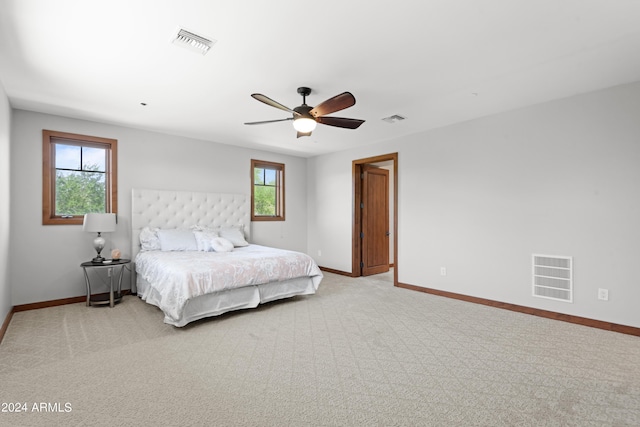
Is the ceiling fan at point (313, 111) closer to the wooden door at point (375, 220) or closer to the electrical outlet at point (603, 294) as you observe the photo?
the wooden door at point (375, 220)

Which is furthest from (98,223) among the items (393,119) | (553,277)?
(553,277)

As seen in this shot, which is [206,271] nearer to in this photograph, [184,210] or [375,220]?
[184,210]

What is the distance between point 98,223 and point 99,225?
0.03 meters

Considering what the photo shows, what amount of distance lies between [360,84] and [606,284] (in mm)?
3434

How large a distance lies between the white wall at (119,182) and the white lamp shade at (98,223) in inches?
17.9

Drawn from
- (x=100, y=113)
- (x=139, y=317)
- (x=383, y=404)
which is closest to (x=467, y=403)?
(x=383, y=404)

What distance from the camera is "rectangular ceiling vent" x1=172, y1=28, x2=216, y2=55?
7.91 ft

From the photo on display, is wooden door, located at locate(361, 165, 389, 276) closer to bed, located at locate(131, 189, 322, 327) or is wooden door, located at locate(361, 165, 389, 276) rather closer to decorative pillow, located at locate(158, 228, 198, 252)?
bed, located at locate(131, 189, 322, 327)

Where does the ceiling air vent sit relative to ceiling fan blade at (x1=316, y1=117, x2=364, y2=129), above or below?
above

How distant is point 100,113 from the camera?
4.22 m

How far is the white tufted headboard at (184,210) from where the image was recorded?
484 centimetres

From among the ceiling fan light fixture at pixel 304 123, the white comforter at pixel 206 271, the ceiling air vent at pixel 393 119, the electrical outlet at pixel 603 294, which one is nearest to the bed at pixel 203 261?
the white comforter at pixel 206 271

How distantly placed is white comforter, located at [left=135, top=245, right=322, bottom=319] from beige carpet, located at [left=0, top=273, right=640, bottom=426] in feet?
1.32

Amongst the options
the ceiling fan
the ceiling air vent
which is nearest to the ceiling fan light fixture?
the ceiling fan
